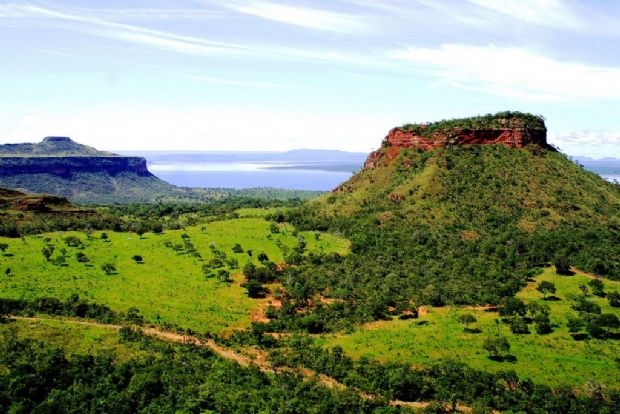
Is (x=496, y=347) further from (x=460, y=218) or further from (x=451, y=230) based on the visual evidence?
(x=460, y=218)

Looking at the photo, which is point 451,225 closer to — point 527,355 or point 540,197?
point 540,197

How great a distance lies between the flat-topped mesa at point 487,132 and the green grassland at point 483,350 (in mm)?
59487

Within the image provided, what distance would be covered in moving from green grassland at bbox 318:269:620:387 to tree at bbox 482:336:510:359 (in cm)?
93

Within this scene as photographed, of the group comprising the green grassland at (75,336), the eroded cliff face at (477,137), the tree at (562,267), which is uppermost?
the eroded cliff face at (477,137)

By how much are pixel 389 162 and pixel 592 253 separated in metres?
56.5

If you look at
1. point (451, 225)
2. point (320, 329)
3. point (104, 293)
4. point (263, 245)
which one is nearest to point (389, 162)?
point (451, 225)

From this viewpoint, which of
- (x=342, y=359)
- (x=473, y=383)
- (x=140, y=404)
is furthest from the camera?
(x=342, y=359)

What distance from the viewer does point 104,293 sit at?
86.8 metres

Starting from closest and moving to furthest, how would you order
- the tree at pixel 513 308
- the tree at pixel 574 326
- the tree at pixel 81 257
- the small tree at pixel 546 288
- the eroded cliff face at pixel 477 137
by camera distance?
the tree at pixel 574 326 < the tree at pixel 513 308 < the small tree at pixel 546 288 < the tree at pixel 81 257 < the eroded cliff face at pixel 477 137

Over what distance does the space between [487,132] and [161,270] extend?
281 feet

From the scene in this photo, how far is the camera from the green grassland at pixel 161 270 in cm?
8306

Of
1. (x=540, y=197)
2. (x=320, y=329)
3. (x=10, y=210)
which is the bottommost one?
(x=320, y=329)

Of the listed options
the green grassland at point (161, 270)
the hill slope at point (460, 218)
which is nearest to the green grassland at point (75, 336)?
the green grassland at point (161, 270)

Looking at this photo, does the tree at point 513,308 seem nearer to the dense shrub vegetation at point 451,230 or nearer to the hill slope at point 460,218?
the dense shrub vegetation at point 451,230
